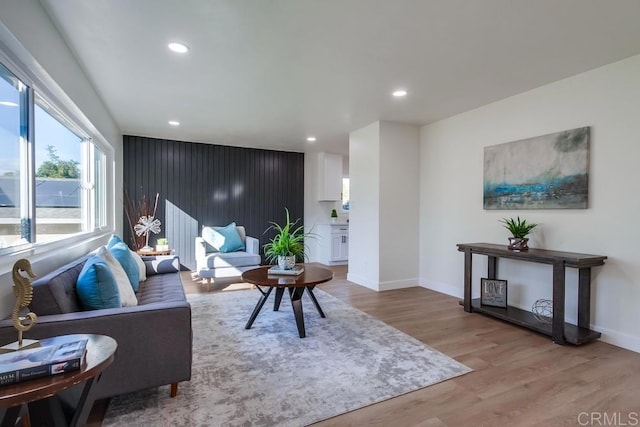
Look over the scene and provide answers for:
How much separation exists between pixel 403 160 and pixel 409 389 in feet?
10.7

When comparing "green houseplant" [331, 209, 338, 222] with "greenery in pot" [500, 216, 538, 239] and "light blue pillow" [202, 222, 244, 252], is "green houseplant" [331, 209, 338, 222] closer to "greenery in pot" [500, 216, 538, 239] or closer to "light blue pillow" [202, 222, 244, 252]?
"light blue pillow" [202, 222, 244, 252]

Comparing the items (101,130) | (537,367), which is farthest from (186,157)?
(537,367)

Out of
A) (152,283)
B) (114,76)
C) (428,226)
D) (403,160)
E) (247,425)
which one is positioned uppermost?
(114,76)

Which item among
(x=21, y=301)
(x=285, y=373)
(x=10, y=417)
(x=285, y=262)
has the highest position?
(x=21, y=301)

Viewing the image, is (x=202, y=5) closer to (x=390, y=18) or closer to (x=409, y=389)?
(x=390, y=18)

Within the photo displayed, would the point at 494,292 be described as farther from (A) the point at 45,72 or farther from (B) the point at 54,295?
(A) the point at 45,72

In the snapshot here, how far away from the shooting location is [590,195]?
287cm

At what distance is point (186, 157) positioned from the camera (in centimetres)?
581

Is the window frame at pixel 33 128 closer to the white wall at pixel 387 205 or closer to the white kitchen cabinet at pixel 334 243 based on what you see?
the white wall at pixel 387 205

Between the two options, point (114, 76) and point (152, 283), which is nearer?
point (114, 76)

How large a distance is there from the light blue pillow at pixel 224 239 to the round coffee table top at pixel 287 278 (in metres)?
1.91

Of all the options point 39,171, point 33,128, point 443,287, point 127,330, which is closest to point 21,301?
point 127,330

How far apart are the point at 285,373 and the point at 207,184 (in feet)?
14.7

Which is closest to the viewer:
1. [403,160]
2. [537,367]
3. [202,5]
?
[202,5]
